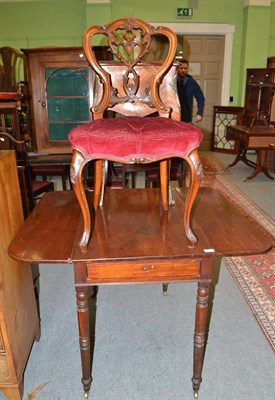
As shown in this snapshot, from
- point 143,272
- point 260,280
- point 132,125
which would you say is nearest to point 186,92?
point 260,280

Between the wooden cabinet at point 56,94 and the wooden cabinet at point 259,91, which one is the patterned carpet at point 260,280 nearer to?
the wooden cabinet at point 56,94

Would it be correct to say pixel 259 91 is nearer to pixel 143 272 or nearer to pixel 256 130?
pixel 256 130

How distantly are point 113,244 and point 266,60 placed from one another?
609cm

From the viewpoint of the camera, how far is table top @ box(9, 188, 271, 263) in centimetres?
105

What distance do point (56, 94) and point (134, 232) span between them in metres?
3.21

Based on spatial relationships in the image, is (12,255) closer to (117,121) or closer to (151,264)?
(151,264)

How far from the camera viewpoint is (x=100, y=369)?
137 cm

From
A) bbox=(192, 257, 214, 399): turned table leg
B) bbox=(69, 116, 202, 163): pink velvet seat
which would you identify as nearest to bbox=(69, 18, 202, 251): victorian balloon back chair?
bbox=(69, 116, 202, 163): pink velvet seat

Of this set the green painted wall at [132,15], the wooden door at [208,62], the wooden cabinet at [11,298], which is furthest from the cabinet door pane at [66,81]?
the wooden door at [208,62]

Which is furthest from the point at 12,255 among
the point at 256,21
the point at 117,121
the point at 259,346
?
the point at 256,21

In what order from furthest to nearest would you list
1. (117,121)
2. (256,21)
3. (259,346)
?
(256,21)
(259,346)
(117,121)

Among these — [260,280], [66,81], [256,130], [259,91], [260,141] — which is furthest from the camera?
[259,91]

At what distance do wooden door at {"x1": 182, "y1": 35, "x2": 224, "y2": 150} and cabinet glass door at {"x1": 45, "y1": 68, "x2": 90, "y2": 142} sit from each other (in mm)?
3126

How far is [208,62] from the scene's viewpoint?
6.30 m
